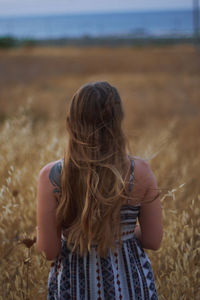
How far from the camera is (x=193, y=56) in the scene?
19688 millimetres

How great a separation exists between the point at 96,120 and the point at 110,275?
607 millimetres

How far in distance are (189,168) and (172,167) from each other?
0.24m

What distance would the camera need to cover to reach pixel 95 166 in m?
1.35

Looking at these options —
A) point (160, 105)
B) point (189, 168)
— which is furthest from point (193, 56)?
point (189, 168)

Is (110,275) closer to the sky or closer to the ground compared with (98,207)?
closer to the ground

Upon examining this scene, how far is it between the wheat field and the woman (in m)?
0.13

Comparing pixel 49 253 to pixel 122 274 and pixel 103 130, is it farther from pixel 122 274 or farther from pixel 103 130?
pixel 103 130

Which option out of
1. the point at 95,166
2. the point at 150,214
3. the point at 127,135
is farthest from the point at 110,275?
the point at 127,135

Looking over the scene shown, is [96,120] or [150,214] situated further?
[150,214]

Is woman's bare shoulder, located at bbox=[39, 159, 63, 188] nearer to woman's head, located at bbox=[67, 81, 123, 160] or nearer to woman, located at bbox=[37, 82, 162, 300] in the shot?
woman, located at bbox=[37, 82, 162, 300]

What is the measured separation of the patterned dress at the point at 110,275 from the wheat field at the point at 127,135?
0.62 feet

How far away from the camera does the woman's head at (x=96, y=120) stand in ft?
4.26

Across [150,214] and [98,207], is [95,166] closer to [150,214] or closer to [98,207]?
[98,207]

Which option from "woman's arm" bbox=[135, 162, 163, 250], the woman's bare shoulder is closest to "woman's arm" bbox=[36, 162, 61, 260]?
the woman's bare shoulder
